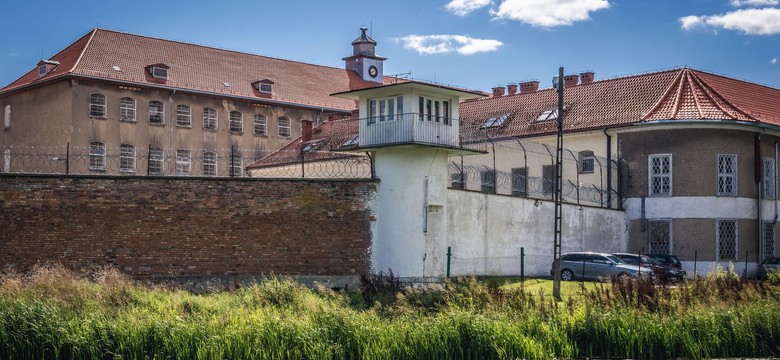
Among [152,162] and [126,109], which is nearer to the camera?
[126,109]

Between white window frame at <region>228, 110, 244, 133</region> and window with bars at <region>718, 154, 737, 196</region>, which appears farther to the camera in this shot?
white window frame at <region>228, 110, 244, 133</region>

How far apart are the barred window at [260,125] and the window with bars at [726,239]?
2563 cm

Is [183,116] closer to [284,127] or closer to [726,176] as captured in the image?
[284,127]

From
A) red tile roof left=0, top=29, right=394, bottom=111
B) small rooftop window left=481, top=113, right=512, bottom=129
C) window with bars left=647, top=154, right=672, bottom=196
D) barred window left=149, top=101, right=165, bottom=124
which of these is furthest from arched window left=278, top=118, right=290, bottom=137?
window with bars left=647, top=154, right=672, bottom=196

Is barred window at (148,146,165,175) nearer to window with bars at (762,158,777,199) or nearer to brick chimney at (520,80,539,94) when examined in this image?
brick chimney at (520,80,539,94)

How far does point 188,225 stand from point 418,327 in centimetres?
1157

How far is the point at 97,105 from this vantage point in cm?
4847

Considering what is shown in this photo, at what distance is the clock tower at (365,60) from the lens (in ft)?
215

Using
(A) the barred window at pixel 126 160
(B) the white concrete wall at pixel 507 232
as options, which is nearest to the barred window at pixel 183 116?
(A) the barred window at pixel 126 160

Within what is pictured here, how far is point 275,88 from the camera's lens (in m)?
56.2

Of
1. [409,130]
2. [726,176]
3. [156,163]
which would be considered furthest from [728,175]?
[156,163]

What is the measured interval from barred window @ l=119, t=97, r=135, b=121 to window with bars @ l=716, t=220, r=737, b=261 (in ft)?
92.0

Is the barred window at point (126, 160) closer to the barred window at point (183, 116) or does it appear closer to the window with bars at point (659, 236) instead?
the barred window at point (183, 116)

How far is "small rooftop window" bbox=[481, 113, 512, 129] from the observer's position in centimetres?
4744
